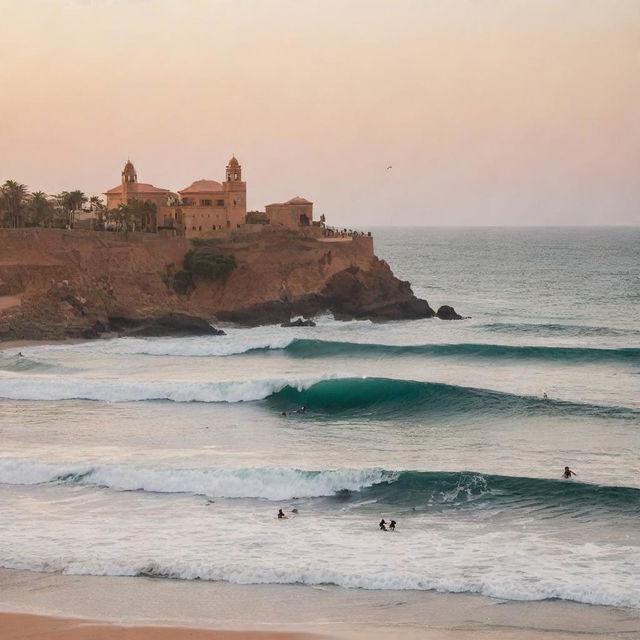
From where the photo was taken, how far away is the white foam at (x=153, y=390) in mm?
38312

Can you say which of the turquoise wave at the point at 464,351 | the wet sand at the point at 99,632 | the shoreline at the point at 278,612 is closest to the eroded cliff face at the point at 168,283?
the turquoise wave at the point at 464,351

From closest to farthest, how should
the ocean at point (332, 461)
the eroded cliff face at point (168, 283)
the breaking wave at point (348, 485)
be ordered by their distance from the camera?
the ocean at point (332, 461), the breaking wave at point (348, 485), the eroded cliff face at point (168, 283)

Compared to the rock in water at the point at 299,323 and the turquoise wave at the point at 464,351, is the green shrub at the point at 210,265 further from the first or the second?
the turquoise wave at the point at 464,351

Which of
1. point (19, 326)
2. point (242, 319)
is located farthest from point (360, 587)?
point (242, 319)

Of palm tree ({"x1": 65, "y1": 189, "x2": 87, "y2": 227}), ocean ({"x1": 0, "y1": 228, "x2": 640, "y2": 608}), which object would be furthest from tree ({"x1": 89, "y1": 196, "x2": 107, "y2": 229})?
ocean ({"x1": 0, "y1": 228, "x2": 640, "y2": 608})

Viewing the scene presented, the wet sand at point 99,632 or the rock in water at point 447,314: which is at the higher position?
the rock in water at point 447,314

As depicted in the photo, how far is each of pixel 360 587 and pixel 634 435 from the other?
44.5 ft

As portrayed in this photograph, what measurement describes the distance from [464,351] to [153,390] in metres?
15.0

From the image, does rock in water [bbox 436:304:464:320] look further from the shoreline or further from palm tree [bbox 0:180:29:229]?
the shoreline

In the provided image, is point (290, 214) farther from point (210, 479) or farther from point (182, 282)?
point (210, 479)

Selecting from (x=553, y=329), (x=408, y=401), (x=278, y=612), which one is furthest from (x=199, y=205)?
(x=278, y=612)

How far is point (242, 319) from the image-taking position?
56.5 metres

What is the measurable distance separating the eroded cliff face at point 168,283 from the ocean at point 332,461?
10.2 ft

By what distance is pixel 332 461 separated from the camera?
A: 1144 inches
